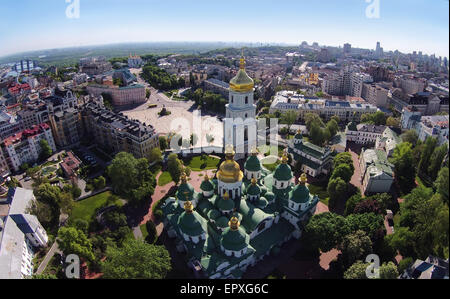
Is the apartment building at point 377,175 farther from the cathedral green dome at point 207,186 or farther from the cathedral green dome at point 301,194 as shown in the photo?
the cathedral green dome at point 207,186

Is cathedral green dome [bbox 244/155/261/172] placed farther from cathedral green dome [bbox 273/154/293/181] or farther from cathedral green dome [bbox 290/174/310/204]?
cathedral green dome [bbox 290/174/310/204]

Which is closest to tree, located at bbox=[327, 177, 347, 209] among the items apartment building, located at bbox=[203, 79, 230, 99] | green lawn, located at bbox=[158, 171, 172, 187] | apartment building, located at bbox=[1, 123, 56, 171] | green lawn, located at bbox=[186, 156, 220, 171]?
green lawn, located at bbox=[186, 156, 220, 171]

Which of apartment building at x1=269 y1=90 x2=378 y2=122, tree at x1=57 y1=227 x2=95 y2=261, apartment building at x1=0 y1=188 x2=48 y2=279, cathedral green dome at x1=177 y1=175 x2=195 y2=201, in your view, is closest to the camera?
apartment building at x1=0 y1=188 x2=48 y2=279

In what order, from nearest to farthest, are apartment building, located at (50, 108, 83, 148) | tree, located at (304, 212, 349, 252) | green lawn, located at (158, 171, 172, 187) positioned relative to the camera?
tree, located at (304, 212, 349, 252) → green lawn, located at (158, 171, 172, 187) → apartment building, located at (50, 108, 83, 148)

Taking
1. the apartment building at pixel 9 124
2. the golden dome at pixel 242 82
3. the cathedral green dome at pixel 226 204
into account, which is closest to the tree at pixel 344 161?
the golden dome at pixel 242 82

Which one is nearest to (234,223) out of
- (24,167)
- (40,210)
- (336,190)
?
(336,190)

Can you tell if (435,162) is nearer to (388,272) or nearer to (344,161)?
(344,161)

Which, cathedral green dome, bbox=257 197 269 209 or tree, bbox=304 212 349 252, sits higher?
cathedral green dome, bbox=257 197 269 209
